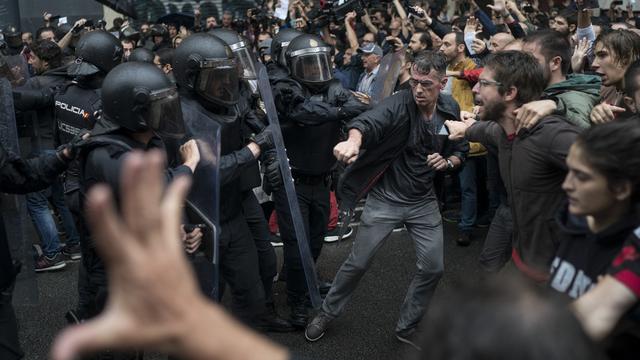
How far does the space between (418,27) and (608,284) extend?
7.65m

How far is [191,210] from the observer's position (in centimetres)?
347

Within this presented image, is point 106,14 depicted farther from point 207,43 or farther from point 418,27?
point 207,43

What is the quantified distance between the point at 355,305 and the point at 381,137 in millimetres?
1383

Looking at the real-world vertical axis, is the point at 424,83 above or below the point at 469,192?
above

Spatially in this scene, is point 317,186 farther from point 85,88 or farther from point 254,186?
point 85,88

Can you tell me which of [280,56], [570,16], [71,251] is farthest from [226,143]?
[570,16]

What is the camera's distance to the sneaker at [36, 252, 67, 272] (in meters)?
5.98

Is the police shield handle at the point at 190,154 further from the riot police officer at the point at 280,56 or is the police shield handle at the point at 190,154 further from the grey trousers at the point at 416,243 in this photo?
the riot police officer at the point at 280,56

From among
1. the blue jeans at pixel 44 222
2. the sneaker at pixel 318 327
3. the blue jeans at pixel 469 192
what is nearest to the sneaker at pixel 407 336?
the sneaker at pixel 318 327

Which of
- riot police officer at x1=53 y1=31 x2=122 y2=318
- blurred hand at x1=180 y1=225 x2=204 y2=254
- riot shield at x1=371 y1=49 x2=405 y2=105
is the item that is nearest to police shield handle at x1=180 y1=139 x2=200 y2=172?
blurred hand at x1=180 y1=225 x2=204 y2=254

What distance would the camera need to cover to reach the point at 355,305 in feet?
16.7

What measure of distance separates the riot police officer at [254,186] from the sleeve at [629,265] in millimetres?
2397

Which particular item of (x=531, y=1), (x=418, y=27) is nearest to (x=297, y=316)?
(x=418, y=27)

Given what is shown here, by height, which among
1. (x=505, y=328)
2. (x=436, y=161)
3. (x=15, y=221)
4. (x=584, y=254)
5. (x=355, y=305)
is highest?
(x=505, y=328)
